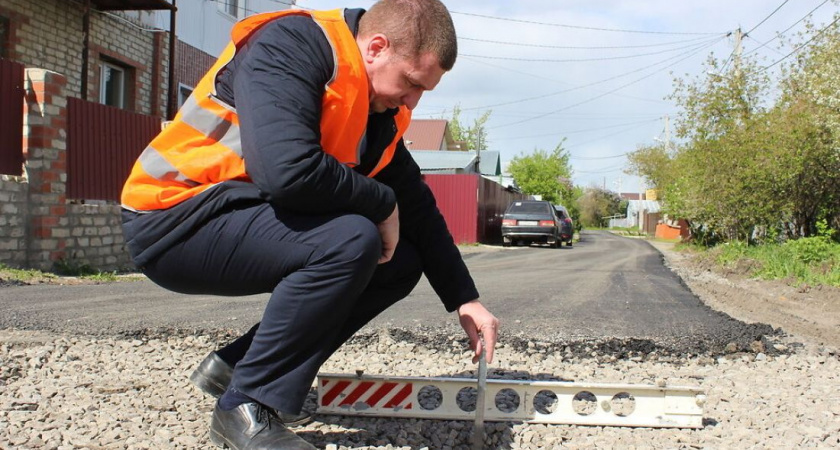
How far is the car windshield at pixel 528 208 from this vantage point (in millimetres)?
22266

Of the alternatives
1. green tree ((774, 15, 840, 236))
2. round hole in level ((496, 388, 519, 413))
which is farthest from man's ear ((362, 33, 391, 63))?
green tree ((774, 15, 840, 236))

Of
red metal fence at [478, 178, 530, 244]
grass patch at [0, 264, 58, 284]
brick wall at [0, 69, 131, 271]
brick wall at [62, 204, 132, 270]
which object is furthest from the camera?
red metal fence at [478, 178, 530, 244]

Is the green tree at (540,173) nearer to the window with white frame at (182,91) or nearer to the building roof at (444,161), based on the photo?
the building roof at (444,161)

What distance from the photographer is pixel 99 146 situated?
9812 millimetres

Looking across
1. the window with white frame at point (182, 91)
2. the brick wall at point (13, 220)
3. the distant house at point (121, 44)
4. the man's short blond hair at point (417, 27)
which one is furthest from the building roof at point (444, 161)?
the man's short blond hair at point (417, 27)

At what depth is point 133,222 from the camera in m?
2.07

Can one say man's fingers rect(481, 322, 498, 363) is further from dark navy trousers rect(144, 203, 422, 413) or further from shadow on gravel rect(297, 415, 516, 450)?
dark navy trousers rect(144, 203, 422, 413)

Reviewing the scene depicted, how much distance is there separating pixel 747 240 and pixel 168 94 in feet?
40.5

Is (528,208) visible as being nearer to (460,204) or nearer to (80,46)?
(460,204)

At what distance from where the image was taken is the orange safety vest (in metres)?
1.99

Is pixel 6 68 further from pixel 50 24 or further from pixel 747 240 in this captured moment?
pixel 747 240

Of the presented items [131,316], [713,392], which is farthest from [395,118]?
[131,316]

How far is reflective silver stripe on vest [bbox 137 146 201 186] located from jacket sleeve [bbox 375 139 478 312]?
750 millimetres

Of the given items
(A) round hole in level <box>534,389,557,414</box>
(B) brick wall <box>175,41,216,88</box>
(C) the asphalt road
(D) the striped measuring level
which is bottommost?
(C) the asphalt road
